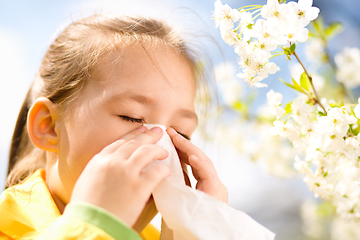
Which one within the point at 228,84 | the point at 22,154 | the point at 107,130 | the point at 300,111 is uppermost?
the point at 300,111

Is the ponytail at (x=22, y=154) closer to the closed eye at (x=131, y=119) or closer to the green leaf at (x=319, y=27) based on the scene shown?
the closed eye at (x=131, y=119)

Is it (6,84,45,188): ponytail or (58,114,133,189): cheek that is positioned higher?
(58,114,133,189): cheek

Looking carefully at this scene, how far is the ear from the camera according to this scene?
0.79m

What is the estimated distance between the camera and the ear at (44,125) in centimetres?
79

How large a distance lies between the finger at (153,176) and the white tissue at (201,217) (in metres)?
0.06

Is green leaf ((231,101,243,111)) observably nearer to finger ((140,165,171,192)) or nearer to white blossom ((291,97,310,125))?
white blossom ((291,97,310,125))

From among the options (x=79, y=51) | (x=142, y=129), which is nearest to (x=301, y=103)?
(x=142, y=129)

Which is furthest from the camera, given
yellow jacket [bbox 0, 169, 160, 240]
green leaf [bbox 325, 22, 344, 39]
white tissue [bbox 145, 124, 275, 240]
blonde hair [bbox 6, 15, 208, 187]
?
green leaf [bbox 325, 22, 344, 39]

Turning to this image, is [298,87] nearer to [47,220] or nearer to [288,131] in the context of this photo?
[288,131]

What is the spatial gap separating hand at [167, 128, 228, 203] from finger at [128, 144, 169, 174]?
0.33 ft

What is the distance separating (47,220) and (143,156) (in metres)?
0.35

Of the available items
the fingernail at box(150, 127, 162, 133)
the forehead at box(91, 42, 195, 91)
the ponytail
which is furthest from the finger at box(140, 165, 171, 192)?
the ponytail

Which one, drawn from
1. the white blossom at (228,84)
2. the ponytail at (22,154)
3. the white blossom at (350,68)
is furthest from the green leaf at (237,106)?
the ponytail at (22,154)

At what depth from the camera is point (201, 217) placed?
587 millimetres
